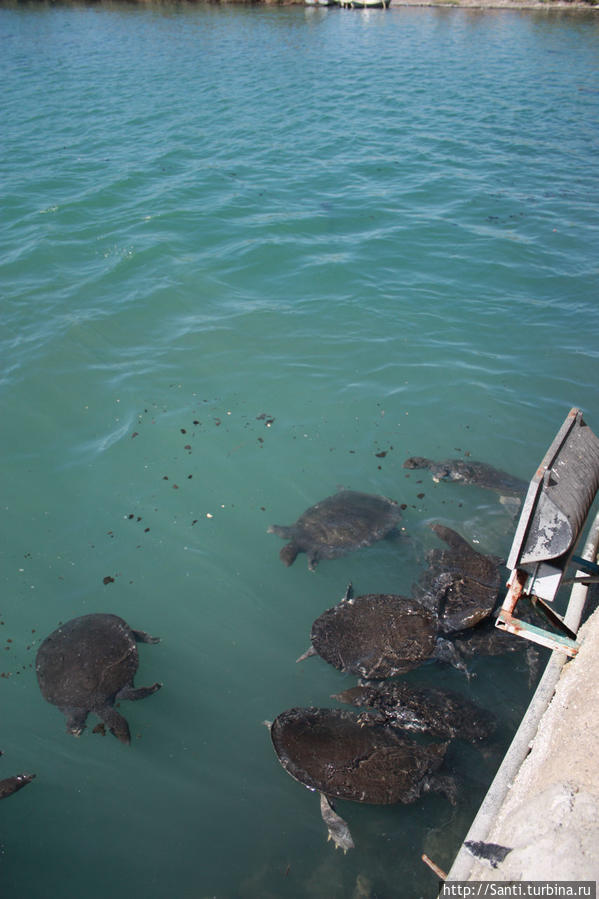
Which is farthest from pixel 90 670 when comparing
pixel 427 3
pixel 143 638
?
pixel 427 3

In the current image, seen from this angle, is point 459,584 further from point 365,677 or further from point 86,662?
point 86,662

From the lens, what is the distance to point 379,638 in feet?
17.0

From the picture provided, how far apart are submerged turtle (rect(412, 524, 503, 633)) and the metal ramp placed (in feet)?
4.27

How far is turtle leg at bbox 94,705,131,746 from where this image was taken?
485 centimetres

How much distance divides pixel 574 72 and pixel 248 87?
14.5 metres

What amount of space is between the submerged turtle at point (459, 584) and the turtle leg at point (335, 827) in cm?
180

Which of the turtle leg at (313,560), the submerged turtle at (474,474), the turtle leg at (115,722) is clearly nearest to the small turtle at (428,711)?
the turtle leg at (313,560)

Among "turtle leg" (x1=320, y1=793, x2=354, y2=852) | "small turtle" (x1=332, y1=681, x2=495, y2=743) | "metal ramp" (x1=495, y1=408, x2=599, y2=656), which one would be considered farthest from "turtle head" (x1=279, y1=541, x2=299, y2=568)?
"metal ramp" (x1=495, y1=408, x2=599, y2=656)

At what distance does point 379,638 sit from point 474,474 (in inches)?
114

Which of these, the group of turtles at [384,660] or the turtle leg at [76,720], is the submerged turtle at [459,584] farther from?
the turtle leg at [76,720]

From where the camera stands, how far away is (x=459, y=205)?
14.4 m

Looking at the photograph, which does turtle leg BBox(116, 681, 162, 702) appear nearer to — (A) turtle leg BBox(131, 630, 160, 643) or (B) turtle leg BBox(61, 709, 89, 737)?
(B) turtle leg BBox(61, 709, 89, 737)

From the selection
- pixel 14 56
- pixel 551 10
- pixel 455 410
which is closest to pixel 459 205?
pixel 455 410

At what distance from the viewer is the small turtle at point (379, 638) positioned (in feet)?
16.7
